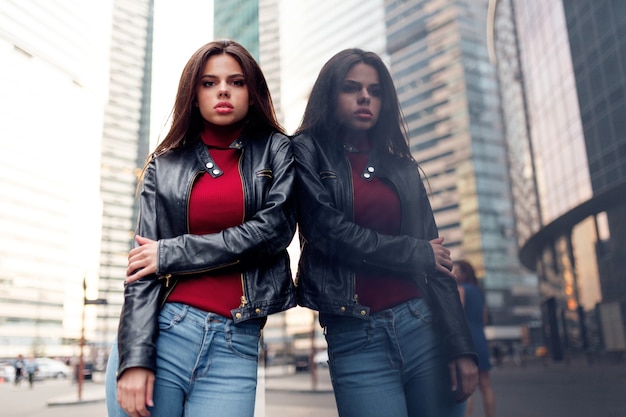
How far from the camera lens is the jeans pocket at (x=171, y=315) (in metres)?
1.33

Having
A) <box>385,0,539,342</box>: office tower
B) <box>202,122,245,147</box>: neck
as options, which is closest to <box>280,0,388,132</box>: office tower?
<box>385,0,539,342</box>: office tower

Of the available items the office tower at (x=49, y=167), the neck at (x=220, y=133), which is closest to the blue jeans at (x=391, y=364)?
the neck at (x=220, y=133)

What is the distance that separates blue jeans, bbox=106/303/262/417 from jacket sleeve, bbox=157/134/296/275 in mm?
113

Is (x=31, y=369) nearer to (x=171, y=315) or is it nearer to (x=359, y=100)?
(x=171, y=315)

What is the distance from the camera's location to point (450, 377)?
5.23 ft

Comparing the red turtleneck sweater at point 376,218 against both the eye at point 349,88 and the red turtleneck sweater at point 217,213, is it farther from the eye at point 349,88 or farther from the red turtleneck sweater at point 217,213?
the red turtleneck sweater at point 217,213

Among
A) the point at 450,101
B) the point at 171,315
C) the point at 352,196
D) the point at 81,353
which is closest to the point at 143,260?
the point at 171,315

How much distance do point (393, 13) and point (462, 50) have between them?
0.58 metres

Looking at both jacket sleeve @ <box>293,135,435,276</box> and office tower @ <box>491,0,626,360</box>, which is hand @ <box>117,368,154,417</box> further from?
office tower @ <box>491,0,626,360</box>

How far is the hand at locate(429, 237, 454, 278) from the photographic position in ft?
5.30

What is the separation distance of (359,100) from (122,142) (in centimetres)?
174

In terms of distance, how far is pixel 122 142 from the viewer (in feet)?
10.1

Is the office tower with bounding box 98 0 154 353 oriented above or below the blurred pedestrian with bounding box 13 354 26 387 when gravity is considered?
above

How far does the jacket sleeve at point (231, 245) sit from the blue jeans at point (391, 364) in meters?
0.38
